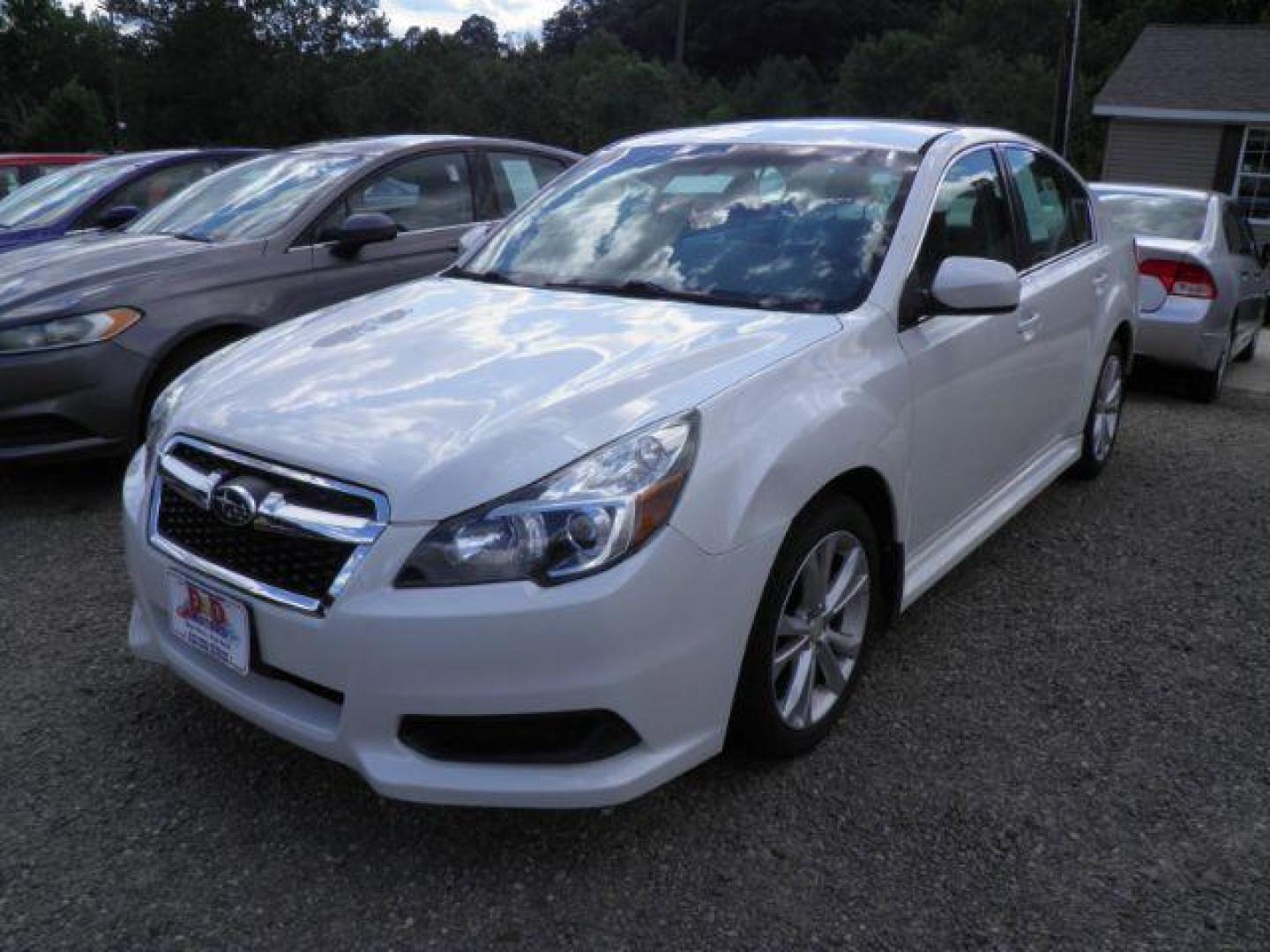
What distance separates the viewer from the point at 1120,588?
3945 mm

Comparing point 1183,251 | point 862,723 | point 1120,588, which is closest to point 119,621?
point 862,723

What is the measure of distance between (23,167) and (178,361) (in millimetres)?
6560

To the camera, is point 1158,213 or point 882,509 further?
point 1158,213

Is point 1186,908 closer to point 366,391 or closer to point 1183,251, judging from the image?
point 366,391

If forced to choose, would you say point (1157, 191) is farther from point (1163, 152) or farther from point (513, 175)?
point (1163, 152)

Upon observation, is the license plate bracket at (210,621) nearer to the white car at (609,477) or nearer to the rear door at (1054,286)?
the white car at (609,477)

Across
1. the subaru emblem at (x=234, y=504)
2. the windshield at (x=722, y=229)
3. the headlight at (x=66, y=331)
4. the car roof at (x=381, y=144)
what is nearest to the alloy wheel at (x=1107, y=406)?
the windshield at (x=722, y=229)

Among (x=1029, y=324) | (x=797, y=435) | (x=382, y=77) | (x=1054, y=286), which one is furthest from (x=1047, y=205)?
(x=382, y=77)

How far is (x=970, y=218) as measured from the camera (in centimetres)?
348

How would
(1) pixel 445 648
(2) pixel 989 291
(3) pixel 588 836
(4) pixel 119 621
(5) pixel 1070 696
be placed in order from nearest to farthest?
1. (1) pixel 445 648
2. (3) pixel 588 836
3. (2) pixel 989 291
4. (5) pixel 1070 696
5. (4) pixel 119 621

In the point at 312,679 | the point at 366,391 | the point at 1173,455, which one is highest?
the point at 366,391

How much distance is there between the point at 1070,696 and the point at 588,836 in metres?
1.54

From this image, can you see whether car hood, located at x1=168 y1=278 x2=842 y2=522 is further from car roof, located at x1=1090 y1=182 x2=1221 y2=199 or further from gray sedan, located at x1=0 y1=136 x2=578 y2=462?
car roof, located at x1=1090 y1=182 x2=1221 y2=199

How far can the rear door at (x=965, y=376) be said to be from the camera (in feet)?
10.0
